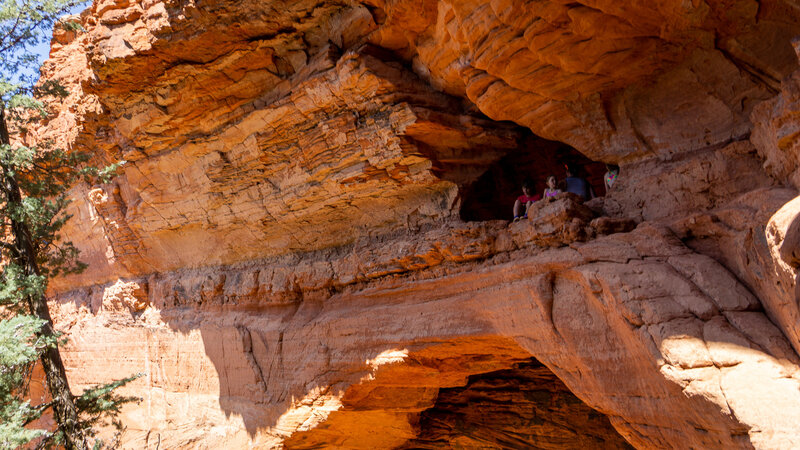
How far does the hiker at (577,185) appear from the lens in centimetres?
565

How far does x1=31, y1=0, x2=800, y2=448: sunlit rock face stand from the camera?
12.1ft

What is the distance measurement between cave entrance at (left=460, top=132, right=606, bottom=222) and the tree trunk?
618cm

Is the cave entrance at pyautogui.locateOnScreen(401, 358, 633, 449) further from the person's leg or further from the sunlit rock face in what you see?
the person's leg

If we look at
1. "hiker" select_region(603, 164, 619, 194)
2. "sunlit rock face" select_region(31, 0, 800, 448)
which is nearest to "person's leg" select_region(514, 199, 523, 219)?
"sunlit rock face" select_region(31, 0, 800, 448)

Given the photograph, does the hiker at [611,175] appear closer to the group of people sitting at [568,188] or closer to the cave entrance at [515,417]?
the group of people sitting at [568,188]

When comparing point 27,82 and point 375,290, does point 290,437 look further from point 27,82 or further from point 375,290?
point 27,82

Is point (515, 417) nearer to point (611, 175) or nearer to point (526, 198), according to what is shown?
point (526, 198)

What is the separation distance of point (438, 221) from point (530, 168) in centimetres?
188

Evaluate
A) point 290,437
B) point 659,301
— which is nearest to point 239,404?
point 290,437

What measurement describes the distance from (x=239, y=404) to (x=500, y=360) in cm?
441

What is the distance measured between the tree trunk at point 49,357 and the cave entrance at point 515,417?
15.7ft

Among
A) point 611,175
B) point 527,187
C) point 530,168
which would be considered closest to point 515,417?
point 527,187

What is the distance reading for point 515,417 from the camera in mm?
7129

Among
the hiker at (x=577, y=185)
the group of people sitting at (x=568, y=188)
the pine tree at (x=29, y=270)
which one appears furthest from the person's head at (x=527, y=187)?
the pine tree at (x=29, y=270)
